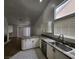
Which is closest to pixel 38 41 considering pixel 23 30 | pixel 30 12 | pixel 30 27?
pixel 30 12

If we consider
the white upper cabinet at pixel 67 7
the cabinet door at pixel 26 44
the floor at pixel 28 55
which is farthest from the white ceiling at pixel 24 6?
the floor at pixel 28 55

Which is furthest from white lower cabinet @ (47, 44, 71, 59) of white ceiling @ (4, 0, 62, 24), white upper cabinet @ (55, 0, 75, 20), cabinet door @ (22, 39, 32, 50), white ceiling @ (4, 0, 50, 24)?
white ceiling @ (4, 0, 50, 24)

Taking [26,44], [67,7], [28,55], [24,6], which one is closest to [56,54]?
[67,7]

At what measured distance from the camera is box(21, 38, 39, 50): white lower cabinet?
5422mm

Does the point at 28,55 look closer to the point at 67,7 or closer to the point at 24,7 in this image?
the point at 67,7

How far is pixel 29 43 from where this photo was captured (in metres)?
5.66

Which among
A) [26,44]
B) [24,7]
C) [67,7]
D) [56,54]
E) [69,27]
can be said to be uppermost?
[24,7]

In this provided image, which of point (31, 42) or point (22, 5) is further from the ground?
point (22, 5)

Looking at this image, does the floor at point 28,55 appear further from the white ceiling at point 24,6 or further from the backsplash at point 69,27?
the white ceiling at point 24,6

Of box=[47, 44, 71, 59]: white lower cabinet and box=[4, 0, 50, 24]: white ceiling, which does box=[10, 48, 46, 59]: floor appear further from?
box=[4, 0, 50, 24]: white ceiling

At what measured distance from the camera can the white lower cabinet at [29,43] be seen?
542 cm

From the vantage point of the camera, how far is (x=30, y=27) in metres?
10.1

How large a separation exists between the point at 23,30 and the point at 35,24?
7.60ft
